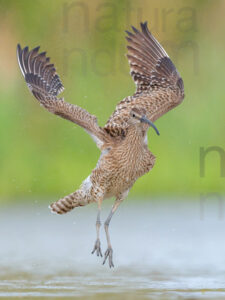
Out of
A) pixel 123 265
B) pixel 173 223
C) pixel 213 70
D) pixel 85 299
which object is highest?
pixel 213 70

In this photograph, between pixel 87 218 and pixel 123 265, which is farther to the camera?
pixel 87 218

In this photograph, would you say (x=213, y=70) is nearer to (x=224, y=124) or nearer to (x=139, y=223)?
(x=224, y=124)

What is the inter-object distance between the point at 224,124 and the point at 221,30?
156 cm

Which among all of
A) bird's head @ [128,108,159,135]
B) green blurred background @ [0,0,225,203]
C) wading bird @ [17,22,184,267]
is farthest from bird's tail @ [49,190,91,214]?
green blurred background @ [0,0,225,203]

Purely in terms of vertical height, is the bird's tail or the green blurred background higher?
the green blurred background

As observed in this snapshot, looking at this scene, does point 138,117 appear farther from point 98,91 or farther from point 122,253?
point 98,91

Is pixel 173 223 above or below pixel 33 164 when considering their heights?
below

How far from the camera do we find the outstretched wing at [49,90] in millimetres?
10820

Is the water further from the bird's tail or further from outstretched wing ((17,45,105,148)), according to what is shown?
outstretched wing ((17,45,105,148))

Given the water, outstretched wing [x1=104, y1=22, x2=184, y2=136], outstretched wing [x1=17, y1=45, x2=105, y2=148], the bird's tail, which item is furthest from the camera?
outstretched wing [x1=104, y1=22, x2=184, y2=136]

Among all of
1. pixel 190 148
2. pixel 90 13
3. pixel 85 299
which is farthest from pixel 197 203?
pixel 85 299

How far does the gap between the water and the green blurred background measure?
43cm

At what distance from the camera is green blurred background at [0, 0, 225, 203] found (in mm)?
15469

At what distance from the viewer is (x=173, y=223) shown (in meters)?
14.3
